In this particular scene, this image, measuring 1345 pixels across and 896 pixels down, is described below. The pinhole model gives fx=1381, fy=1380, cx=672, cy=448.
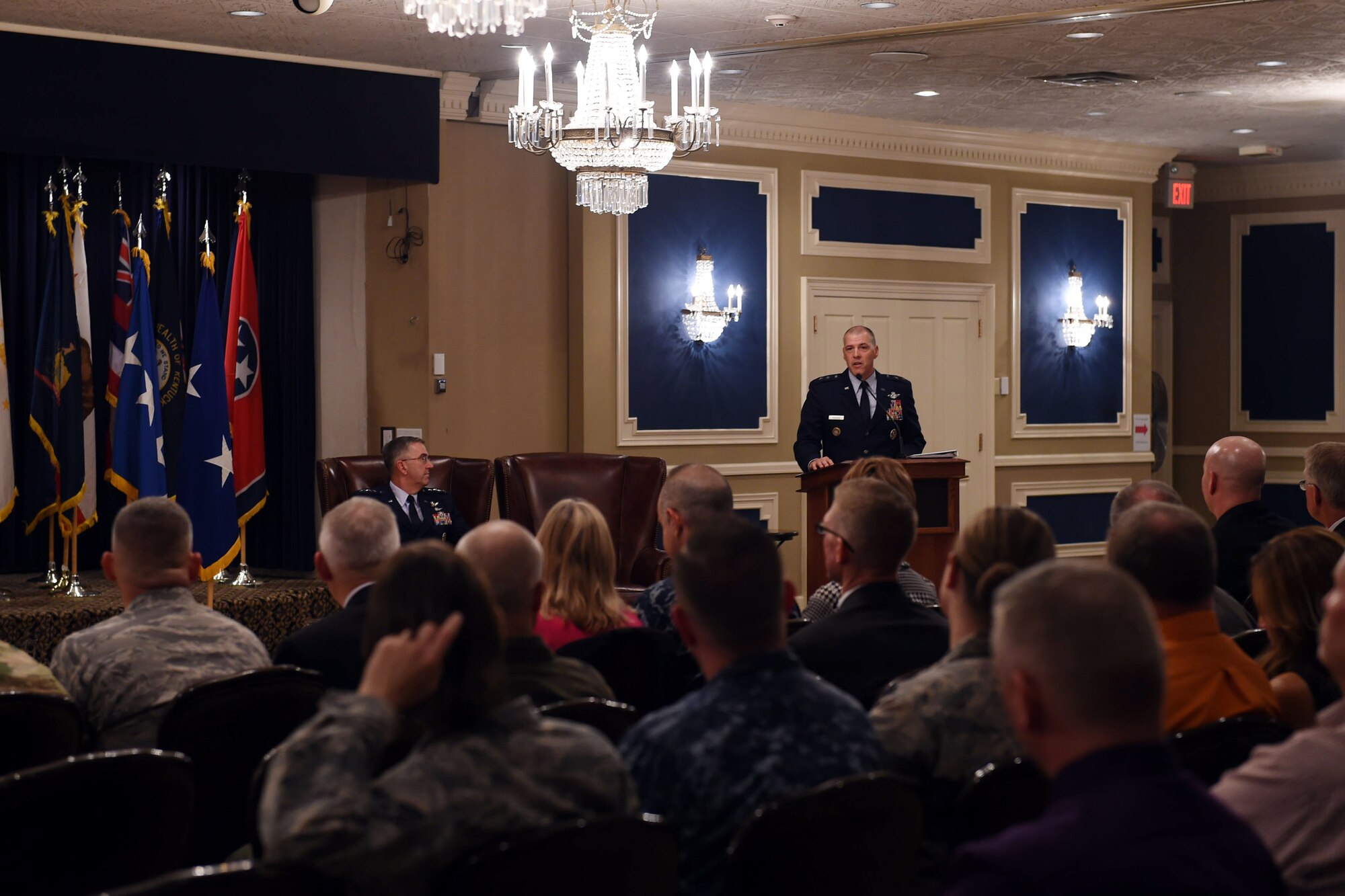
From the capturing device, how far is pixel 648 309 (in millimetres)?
7730

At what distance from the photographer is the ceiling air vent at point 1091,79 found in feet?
23.5

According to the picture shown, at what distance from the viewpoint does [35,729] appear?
233 centimetres

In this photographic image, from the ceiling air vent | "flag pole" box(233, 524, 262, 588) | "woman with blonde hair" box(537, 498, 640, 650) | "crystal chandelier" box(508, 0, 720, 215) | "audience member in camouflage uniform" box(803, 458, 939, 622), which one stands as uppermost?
the ceiling air vent

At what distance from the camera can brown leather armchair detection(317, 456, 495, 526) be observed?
20.1ft

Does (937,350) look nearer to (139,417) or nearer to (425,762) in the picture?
(139,417)

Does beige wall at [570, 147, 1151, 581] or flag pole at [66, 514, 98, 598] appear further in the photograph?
beige wall at [570, 147, 1151, 581]

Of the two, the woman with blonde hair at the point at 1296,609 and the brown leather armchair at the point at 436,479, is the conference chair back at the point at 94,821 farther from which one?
the brown leather armchair at the point at 436,479

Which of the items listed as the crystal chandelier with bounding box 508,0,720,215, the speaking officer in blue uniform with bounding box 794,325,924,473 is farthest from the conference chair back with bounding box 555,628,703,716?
the speaking officer in blue uniform with bounding box 794,325,924,473

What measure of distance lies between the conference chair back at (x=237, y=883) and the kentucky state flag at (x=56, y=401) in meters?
5.08

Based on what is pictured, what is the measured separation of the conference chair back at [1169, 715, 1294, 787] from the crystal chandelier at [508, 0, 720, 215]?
3.10 metres

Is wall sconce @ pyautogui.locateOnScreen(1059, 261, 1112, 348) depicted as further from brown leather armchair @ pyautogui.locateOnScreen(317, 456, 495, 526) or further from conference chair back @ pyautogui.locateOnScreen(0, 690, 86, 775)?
conference chair back @ pyautogui.locateOnScreen(0, 690, 86, 775)

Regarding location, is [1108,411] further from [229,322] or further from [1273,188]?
[229,322]

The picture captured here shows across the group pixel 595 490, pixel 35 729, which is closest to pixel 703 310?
pixel 595 490

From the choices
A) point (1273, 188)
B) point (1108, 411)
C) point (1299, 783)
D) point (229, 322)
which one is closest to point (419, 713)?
point (1299, 783)
